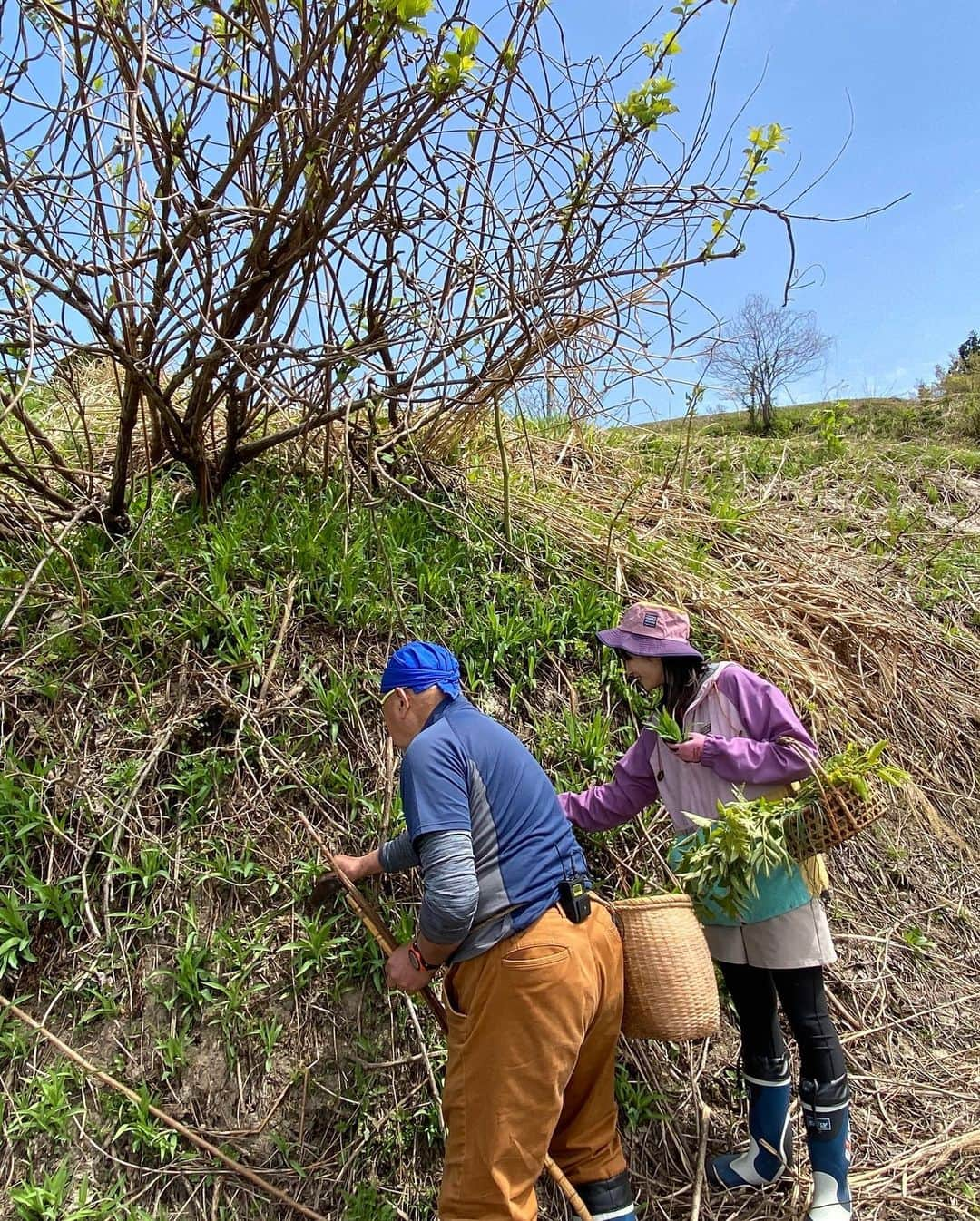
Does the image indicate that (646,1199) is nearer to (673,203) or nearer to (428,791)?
(428,791)

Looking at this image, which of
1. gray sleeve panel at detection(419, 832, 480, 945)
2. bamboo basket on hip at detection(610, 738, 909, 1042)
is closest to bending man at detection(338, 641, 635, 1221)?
gray sleeve panel at detection(419, 832, 480, 945)

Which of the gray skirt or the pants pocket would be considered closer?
the pants pocket

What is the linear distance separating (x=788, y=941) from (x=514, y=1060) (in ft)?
2.97

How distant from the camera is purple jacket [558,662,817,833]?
2461mm

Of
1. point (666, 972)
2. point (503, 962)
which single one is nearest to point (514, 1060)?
point (503, 962)

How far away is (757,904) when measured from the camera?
2457 mm

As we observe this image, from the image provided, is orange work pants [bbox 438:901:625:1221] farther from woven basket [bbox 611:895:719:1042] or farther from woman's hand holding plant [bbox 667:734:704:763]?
woman's hand holding plant [bbox 667:734:704:763]

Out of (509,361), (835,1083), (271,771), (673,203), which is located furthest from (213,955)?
(673,203)

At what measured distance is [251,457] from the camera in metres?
4.20

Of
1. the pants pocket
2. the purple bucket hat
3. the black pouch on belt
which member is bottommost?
the pants pocket

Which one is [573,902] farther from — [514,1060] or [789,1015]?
[789,1015]

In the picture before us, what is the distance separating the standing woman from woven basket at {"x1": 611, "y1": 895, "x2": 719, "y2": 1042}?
0.44 ft

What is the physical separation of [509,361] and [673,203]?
95cm

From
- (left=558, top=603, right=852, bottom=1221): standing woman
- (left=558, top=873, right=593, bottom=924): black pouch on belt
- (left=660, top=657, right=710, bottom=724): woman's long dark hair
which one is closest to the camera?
(left=558, top=873, right=593, bottom=924): black pouch on belt
